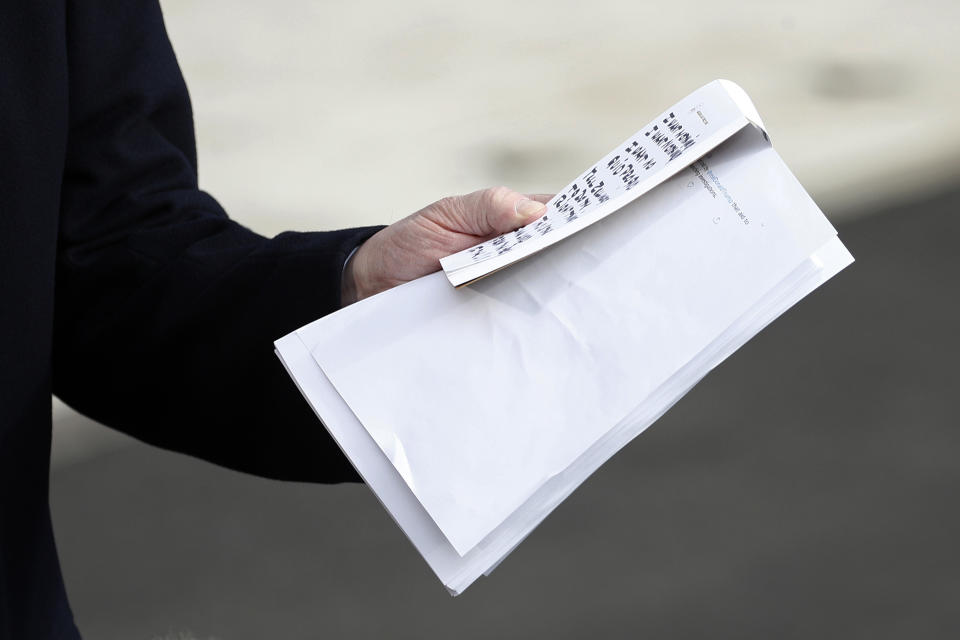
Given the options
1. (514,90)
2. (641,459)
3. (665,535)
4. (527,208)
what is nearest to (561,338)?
(527,208)

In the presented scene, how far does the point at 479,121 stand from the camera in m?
4.91

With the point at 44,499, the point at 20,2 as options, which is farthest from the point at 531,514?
the point at 20,2

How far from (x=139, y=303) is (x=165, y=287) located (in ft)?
0.11

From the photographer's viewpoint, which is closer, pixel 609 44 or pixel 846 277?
pixel 846 277

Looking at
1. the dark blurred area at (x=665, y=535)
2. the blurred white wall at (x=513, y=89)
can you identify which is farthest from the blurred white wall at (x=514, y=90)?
the dark blurred area at (x=665, y=535)

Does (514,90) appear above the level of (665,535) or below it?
above

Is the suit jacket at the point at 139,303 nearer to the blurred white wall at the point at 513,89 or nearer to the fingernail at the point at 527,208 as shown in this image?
the fingernail at the point at 527,208

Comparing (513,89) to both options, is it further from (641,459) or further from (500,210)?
(500,210)

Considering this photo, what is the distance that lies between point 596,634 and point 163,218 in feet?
5.64

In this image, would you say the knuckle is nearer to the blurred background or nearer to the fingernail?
the fingernail

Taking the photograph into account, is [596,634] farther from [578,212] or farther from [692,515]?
[578,212]

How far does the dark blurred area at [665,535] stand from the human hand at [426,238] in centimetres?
166

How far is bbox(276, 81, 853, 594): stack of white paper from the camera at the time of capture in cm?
106

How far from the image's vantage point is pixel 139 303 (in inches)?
48.1
